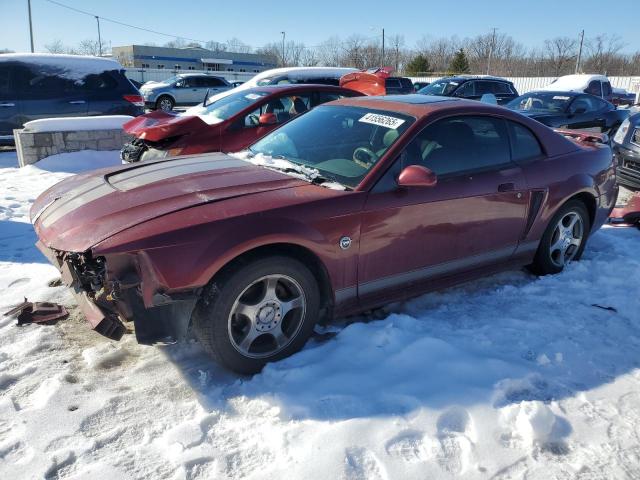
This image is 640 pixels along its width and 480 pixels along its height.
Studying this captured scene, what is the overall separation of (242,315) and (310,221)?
659mm

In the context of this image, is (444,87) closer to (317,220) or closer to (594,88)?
(594,88)

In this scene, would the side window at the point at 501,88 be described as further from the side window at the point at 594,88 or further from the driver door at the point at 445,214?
the driver door at the point at 445,214

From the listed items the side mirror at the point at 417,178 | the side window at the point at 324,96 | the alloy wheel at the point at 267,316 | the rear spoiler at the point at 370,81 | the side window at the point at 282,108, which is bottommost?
the alloy wheel at the point at 267,316

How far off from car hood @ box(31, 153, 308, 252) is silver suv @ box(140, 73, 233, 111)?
19.7 meters

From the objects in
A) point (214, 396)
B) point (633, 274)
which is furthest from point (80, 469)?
point (633, 274)

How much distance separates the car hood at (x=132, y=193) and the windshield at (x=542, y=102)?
956cm

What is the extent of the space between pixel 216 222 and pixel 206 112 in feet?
16.1

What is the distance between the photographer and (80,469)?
2.22m

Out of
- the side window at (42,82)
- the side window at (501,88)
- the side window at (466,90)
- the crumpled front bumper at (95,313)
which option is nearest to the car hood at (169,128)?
the crumpled front bumper at (95,313)

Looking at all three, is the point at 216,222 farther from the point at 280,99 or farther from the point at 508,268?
the point at 280,99

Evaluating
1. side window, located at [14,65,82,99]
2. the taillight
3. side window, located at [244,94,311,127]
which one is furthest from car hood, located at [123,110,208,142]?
side window, located at [14,65,82,99]

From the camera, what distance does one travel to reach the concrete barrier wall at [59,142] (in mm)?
8430

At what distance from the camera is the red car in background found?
20.2 ft

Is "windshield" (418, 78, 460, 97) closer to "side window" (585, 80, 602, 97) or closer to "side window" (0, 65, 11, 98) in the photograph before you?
"side window" (585, 80, 602, 97)
